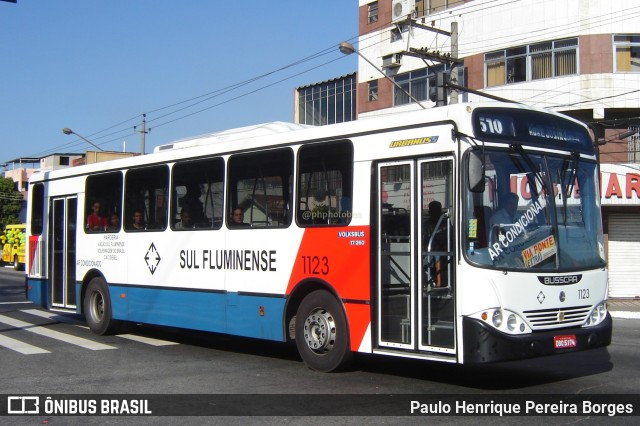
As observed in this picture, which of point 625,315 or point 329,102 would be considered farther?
point 329,102

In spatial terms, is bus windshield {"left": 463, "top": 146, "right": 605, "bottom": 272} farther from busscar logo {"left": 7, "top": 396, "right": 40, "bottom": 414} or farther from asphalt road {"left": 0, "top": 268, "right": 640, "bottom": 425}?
busscar logo {"left": 7, "top": 396, "right": 40, "bottom": 414}

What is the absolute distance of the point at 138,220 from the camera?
43.4 ft

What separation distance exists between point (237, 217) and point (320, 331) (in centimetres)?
243

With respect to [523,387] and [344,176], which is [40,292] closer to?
[344,176]

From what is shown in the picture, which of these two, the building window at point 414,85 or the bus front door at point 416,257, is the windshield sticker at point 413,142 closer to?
the bus front door at point 416,257

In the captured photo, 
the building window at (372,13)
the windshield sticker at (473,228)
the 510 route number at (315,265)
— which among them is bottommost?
the 510 route number at (315,265)

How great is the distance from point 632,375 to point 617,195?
18.9m

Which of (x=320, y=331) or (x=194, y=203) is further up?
(x=194, y=203)

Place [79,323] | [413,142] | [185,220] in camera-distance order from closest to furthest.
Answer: [413,142], [185,220], [79,323]

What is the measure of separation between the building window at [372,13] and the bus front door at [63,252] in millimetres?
26256

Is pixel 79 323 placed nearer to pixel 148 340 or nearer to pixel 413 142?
pixel 148 340

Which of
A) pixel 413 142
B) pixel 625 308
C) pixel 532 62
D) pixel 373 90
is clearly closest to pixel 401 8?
pixel 373 90

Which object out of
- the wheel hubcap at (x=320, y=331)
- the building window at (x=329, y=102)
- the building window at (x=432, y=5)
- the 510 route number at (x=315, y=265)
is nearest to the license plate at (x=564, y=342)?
the wheel hubcap at (x=320, y=331)

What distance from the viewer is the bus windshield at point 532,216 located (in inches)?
317
